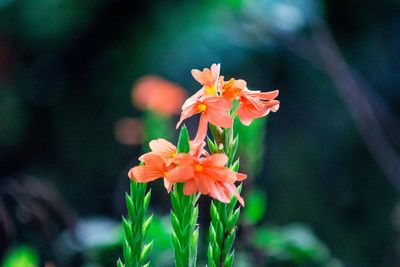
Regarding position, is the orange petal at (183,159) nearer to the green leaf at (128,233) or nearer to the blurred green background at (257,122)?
the green leaf at (128,233)

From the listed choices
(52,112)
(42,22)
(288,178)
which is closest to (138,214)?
(42,22)

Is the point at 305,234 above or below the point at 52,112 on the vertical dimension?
below

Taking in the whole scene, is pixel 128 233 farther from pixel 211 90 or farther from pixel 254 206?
pixel 254 206

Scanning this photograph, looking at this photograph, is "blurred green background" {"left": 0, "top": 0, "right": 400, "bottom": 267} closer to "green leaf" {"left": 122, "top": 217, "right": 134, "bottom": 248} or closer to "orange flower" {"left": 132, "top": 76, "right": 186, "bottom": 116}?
"orange flower" {"left": 132, "top": 76, "right": 186, "bottom": 116}

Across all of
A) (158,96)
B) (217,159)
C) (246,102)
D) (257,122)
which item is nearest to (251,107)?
(246,102)

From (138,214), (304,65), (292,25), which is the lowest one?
(138,214)

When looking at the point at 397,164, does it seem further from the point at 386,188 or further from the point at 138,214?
the point at 138,214

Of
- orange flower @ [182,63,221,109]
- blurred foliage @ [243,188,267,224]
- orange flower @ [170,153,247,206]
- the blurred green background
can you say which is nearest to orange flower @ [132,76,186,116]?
the blurred green background
